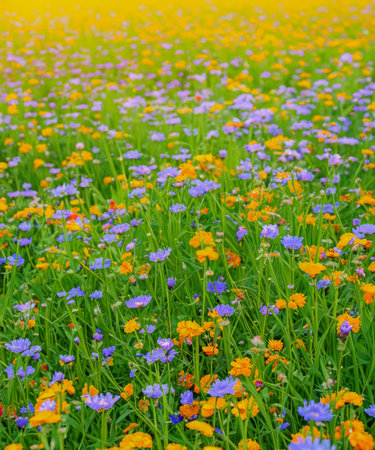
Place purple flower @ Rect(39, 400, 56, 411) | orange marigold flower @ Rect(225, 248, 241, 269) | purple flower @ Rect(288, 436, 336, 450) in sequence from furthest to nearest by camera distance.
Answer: orange marigold flower @ Rect(225, 248, 241, 269), purple flower @ Rect(39, 400, 56, 411), purple flower @ Rect(288, 436, 336, 450)

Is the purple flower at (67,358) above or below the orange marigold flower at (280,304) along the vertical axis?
below

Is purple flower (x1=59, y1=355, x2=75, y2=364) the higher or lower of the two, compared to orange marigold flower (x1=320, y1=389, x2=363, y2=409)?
lower

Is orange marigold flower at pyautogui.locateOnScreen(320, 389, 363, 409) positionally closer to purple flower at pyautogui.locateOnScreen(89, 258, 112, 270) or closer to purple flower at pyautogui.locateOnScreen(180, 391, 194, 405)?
purple flower at pyautogui.locateOnScreen(180, 391, 194, 405)

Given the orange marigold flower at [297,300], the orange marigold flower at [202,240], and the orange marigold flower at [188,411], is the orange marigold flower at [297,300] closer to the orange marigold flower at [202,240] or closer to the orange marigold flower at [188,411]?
the orange marigold flower at [202,240]

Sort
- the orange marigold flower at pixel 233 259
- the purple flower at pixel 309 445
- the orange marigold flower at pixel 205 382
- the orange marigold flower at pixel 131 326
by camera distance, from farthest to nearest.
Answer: the orange marigold flower at pixel 233 259
the orange marigold flower at pixel 131 326
the orange marigold flower at pixel 205 382
the purple flower at pixel 309 445

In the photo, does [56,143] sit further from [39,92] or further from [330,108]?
[330,108]

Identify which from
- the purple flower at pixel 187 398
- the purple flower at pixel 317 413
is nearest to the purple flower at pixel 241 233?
the purple flower at pixel 187 398

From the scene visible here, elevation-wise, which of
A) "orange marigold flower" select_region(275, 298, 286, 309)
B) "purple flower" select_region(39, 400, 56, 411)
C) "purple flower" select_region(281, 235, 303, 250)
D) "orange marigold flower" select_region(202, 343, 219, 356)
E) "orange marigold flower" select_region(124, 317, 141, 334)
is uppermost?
"purple flower" select_region(281, 235, 303, 250)

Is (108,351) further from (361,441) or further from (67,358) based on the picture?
(361,441)

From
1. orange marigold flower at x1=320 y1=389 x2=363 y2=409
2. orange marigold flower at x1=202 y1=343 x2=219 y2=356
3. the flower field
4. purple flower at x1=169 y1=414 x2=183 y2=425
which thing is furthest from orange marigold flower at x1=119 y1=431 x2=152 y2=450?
orange marigold flower at x1=320 y1=389 x2=363 y2=409

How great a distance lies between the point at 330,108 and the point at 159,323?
264 centimetres

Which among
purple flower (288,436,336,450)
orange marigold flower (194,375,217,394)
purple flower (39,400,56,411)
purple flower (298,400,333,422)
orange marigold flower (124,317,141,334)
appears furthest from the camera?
orange marigold flower (124,317,141,334)

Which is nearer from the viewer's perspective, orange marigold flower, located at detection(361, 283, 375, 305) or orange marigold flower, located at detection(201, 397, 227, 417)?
orange marigold flower, located at detection(201, 397, 227, 417)

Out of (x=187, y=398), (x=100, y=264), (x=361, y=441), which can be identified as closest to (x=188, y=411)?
(x=187, y=398)
